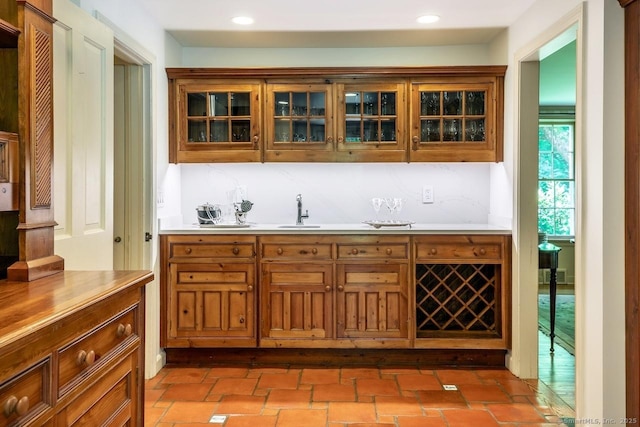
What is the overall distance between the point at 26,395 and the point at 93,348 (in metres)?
0.29

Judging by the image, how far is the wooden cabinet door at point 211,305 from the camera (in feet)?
11.4

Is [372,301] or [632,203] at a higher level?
[632,203]

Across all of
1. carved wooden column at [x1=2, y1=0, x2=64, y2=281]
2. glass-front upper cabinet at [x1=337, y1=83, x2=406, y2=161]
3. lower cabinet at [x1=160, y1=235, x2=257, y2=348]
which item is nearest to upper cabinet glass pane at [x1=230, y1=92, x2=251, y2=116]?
glass-front upper cabinet at [x1=337, y1=83, x2=406, y2=161]

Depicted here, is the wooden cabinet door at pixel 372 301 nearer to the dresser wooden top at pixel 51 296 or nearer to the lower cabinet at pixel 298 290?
the lower cabinet at pixel 298 290

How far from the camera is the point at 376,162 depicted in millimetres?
3707

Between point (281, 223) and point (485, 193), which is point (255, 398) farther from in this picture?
point (485, 193)

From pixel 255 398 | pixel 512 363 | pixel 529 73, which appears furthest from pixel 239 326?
pixel 529 73

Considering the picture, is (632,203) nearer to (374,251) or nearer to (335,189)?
(374,251)

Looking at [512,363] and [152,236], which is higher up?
[152,236]

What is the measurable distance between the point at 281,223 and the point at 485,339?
177 cm

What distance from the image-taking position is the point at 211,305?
3475mm

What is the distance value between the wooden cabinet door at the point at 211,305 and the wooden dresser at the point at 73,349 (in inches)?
69.2

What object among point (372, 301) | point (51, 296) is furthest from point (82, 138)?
point (372, 301)

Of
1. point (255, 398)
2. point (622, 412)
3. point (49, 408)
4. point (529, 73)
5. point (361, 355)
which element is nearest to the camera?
point (49, 408)
